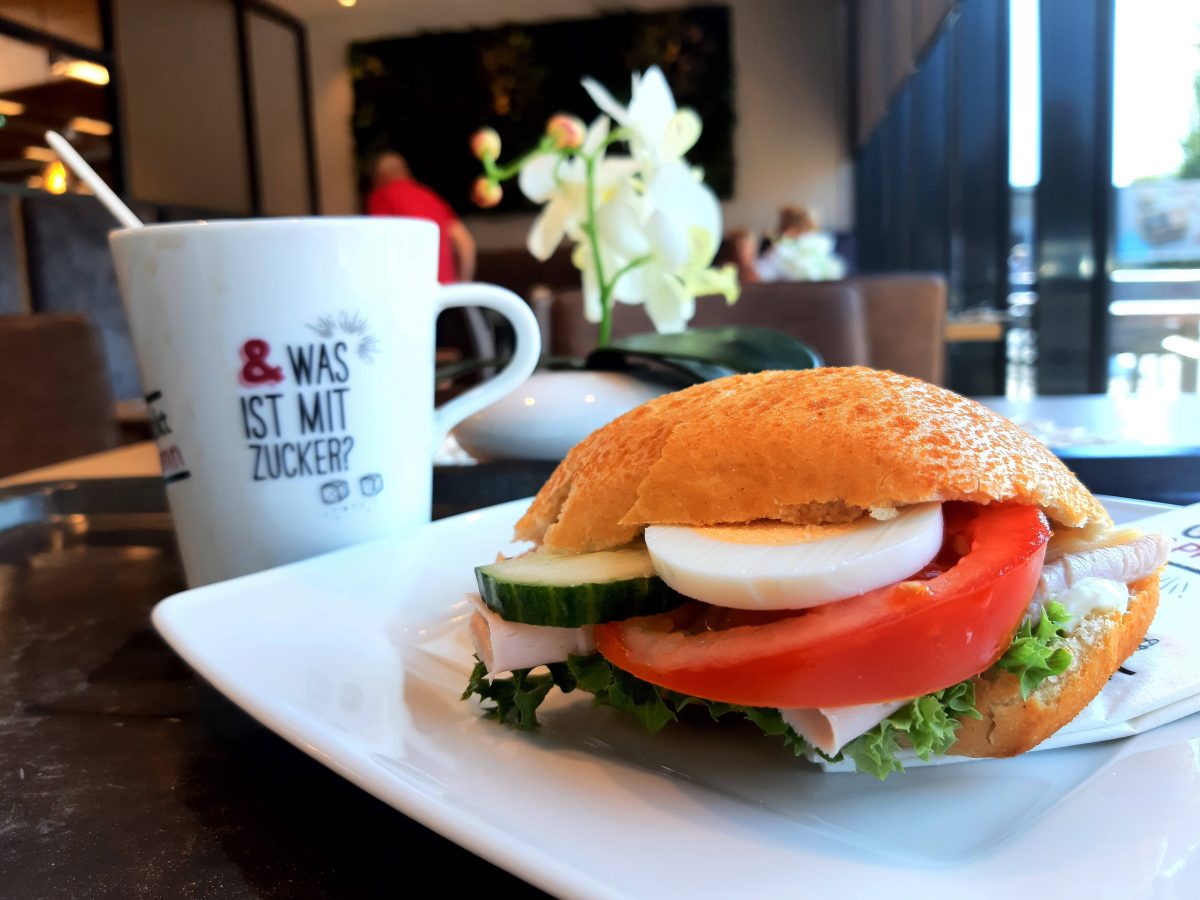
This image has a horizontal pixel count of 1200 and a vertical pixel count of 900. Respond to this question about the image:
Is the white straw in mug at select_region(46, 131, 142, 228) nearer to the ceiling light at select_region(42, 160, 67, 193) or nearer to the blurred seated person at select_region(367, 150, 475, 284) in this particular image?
the blurred seated person at select_region(367, 150, 475, 284)

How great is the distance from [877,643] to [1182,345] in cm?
352

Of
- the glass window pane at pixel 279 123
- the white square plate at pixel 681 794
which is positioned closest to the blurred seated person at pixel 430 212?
the glass window pane at pixel 279 123

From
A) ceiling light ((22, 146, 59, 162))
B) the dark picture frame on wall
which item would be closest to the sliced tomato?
ceiling light ((22, 146, 59, 162))

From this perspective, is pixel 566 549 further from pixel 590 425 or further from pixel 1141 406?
pixel 1141 406

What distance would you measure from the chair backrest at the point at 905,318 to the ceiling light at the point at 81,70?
19.1 ft

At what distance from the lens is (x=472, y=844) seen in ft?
A: 1.16

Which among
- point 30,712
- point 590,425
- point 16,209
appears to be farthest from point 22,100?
point 30,712

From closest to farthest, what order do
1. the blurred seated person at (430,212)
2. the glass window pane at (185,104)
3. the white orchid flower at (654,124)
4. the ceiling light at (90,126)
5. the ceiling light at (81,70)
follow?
the white orchid flower at (654,124) < the blurred seated person at (430,212) < the ceiling light at (81,70) < the ceiling light at (90,126) < the glass window pane at (185,104)

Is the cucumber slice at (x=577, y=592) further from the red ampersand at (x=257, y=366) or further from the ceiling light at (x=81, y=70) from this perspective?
the ceiling light at (x=81, y=70)

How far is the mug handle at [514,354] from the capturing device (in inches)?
34.6

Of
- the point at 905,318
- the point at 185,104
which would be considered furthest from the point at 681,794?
the point at 185,104

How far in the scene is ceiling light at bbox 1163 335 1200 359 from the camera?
3.20m

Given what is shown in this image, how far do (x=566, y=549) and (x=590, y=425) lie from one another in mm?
615

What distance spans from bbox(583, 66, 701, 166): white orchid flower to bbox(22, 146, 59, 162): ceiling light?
5.99 metres
